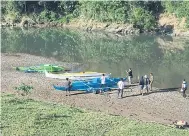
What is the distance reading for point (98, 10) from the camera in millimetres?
87188

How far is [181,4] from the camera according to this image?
80875 millimetres

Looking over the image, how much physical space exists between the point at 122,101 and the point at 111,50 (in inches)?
1127

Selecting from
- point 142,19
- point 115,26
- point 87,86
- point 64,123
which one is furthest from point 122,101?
point 115,26

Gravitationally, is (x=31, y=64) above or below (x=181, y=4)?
below

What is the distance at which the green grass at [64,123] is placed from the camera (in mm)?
22953

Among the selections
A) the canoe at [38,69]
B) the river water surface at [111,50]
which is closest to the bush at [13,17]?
the river water surface at [111,50]

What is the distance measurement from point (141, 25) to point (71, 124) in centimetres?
5871

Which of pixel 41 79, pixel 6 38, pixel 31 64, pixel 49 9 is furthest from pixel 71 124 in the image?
pixel 49 9

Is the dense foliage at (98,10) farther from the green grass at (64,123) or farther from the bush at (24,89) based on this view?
the green grass at (64,123)

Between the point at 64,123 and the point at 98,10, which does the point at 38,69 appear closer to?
the point at 64,123

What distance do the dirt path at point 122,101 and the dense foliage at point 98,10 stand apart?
45494 millimetres

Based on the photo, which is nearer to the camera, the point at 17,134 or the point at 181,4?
the point at 17,134

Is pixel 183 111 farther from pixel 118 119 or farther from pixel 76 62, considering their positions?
pixel 76 62

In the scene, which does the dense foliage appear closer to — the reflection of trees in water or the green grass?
the reflection of trees in water
